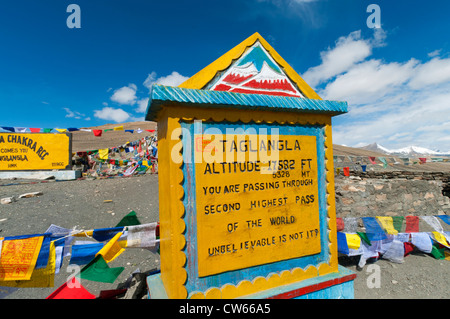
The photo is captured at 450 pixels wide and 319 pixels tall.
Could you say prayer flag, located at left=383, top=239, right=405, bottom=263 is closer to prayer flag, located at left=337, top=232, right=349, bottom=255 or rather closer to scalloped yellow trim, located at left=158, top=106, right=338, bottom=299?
prayer flag, located at left=337, top=232, right=349, bottom=255

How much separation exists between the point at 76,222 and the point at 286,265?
5.43 metres

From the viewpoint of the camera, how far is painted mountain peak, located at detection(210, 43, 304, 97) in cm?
211

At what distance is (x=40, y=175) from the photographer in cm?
1111

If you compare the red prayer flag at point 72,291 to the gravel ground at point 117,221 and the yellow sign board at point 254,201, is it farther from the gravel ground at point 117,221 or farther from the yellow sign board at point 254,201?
the yellow sign board at point 254,201

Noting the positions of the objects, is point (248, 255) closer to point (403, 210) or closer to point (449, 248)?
point (449, 248)

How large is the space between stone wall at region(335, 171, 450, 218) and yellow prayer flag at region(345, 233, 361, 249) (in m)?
2.17

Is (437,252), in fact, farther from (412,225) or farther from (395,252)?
(395,252)

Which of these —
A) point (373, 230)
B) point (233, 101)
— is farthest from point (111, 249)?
point (373, 230)

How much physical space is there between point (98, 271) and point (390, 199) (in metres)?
6.68

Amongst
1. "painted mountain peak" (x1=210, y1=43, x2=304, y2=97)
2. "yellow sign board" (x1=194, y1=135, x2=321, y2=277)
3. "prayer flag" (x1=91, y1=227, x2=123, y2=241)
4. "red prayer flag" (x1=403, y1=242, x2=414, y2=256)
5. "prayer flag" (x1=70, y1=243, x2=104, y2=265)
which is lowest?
"red prayer flag" (x1=403, y1=242, x2=414, y2=256)

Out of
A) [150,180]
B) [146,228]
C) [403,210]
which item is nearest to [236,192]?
[146,228]

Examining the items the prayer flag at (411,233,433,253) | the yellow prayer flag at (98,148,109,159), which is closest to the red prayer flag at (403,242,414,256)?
the prayer flag at (411,233,433,253)

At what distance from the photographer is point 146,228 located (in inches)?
110

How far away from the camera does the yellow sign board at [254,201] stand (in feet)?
6.24
